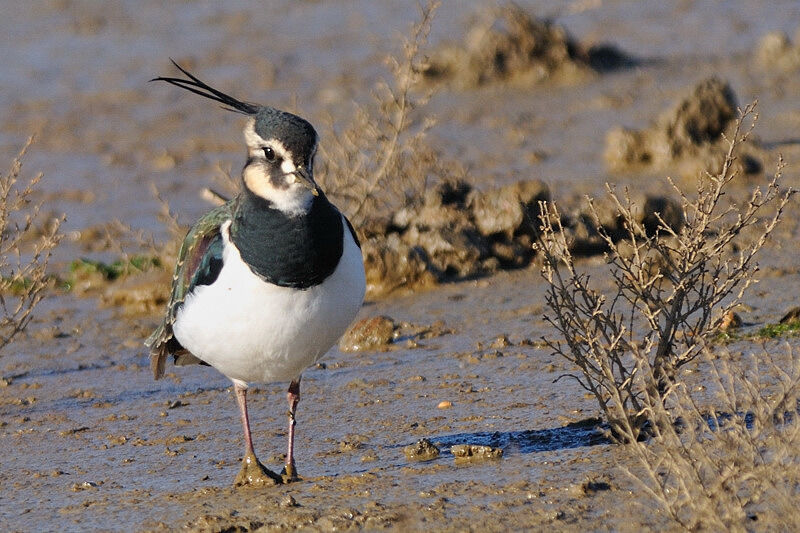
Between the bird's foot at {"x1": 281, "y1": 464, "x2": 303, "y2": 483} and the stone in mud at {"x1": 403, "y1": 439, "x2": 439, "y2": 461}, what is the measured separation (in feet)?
1.47

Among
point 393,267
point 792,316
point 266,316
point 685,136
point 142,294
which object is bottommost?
point 142,294

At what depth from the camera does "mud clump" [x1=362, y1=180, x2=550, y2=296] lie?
819 cm

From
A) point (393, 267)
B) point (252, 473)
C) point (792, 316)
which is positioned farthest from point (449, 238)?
point (252, 473)

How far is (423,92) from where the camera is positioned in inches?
506

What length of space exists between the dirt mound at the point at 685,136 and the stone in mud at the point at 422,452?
4576 mm

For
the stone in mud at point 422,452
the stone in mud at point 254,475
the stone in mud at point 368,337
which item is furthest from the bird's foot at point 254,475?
the stone in mud at point 368,337

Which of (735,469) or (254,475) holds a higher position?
(735,469)

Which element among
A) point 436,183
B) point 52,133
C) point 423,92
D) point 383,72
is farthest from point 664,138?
point 52,133

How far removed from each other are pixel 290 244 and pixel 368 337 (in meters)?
2.38

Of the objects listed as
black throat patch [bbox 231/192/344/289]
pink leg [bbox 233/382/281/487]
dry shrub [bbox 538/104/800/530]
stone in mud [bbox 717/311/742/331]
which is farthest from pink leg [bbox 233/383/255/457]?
stone in mud [bbox 717/311/742/331]

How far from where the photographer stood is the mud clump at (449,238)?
8188mm

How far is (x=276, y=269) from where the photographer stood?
5.07 m

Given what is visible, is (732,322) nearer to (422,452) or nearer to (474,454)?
(474,454)

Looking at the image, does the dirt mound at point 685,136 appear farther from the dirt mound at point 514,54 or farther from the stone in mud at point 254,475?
the stone in mud at point 254,475
